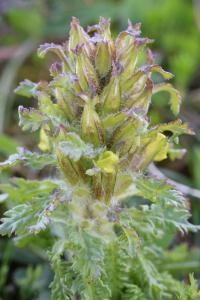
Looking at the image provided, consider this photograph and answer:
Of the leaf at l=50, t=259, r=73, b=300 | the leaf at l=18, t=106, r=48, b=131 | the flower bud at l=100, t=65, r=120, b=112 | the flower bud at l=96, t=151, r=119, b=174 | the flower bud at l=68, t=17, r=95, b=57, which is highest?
the flower bud at l=68, t=17, r=95, b=57

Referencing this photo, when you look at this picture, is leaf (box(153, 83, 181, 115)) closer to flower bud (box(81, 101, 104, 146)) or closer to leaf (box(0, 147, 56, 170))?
flower bud (box(81, 101, 104, 146))

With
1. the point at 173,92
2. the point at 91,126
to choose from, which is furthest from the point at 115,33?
the point at 91,126

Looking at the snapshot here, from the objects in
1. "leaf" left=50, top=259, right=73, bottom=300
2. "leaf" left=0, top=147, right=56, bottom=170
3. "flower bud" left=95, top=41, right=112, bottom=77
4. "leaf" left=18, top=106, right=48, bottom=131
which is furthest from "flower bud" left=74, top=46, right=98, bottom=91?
"leaf" left=50, top=259, right=73, bottom=300

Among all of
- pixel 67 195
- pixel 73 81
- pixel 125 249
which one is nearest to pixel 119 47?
pixel 73 81

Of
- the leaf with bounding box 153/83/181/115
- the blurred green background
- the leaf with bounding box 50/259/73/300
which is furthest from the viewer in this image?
the blurred green background

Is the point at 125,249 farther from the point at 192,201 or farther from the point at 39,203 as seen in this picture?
the point at 192,201

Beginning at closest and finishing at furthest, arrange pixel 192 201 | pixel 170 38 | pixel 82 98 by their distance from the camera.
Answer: pixel 82 98, pixel 192 201, pixel 170 38

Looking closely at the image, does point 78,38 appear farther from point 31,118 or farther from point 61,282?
point 61,282
